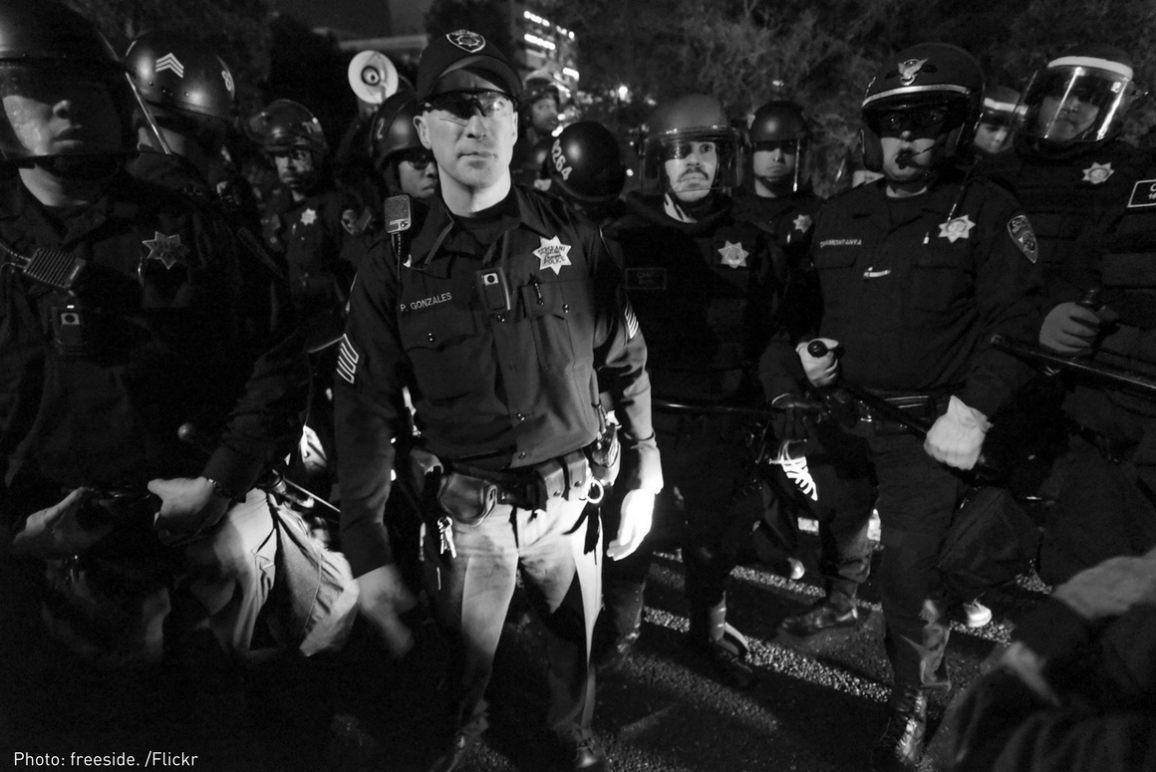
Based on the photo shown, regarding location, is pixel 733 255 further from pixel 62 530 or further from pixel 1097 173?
pixel 62 530

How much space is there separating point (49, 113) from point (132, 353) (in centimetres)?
76

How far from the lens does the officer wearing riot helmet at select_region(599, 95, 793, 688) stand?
9.95ft

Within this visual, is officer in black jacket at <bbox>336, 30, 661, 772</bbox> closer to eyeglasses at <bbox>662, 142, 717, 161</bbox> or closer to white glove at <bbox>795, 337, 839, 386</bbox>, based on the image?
white glove at <bbox>795, 337, 839, 386</bbox>

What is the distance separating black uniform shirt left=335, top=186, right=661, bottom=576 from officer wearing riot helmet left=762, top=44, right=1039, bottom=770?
1191 mm

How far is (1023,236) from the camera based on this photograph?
249 centimetres

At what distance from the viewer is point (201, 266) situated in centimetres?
214

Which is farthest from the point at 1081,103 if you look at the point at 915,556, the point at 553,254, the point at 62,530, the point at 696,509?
the point at 62,530

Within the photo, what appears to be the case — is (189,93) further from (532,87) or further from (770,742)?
(532,87)

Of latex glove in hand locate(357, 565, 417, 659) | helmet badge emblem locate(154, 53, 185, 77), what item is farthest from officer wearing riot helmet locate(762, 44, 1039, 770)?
helmet badge emblem locate(154, 53, 185, 77)

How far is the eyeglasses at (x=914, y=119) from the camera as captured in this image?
8.79ft

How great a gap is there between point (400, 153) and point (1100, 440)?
442cm

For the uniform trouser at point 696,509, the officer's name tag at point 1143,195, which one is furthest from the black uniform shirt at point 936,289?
the uniform trouser at point 696,509

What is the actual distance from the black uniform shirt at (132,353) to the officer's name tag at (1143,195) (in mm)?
3201

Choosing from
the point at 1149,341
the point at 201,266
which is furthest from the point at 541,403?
the point at 1149,341
